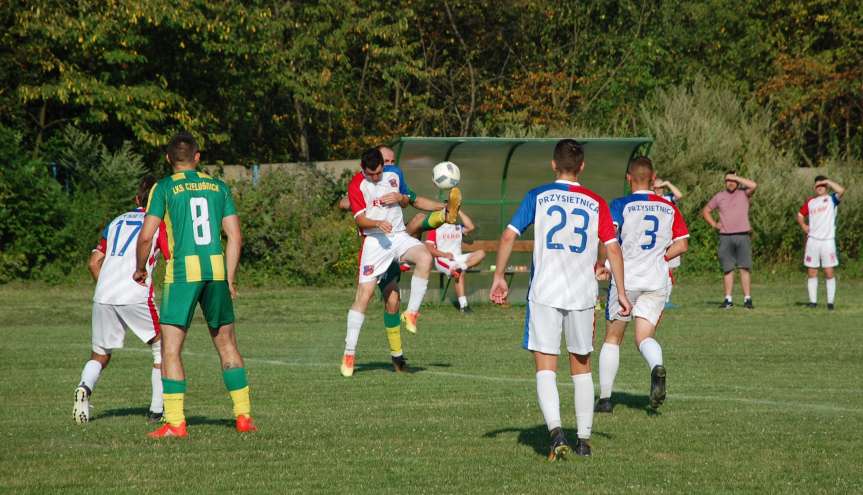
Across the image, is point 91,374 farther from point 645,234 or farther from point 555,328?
point 645,234

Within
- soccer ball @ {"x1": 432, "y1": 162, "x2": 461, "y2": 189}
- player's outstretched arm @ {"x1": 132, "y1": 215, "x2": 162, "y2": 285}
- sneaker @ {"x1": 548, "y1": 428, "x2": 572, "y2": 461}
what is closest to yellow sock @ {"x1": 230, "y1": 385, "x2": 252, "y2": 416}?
player's outstretched arm @ {"x1": 132, "y1": 215, "x2": 162, "y2": 285}

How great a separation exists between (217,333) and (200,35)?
2398cm

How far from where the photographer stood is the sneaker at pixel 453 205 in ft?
38.1

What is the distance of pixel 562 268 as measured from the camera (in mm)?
7707

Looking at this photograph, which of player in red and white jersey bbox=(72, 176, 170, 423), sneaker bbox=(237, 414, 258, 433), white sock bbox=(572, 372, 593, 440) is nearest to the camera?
white sock bbox=(572, 372, 593, 440)

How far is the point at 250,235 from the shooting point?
90.4ft

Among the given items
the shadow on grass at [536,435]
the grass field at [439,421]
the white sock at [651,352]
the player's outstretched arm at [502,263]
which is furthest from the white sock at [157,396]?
the white sock at [651,352]

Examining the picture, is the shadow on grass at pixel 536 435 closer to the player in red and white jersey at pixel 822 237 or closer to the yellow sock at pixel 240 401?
the yellow sock at pixel 240 401

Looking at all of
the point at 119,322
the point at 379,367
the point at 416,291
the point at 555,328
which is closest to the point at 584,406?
the point at 555,328

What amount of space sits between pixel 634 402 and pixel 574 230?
317cm

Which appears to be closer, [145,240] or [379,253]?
[145,240]

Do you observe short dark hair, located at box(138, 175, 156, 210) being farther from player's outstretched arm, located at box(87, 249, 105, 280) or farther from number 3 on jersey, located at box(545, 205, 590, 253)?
number 3 on jersey, located at box(545, 205, 590, 253)

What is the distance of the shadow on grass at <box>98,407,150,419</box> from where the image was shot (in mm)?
9867

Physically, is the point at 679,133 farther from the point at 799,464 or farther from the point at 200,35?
the point at 799,464
